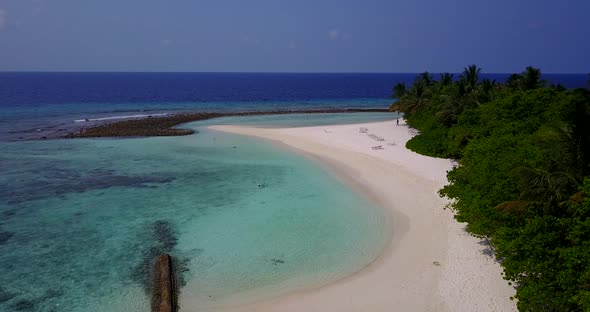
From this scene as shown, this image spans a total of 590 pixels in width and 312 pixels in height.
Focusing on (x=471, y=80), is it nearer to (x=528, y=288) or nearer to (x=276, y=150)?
(x=276, y=150)

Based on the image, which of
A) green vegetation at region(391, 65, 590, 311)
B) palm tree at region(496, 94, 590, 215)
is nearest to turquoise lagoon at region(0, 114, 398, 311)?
green vegetation at region(391, 65, 590, 311)

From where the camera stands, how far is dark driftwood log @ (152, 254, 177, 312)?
1395 centimetres

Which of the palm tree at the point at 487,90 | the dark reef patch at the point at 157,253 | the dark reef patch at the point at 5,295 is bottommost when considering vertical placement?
the dark reef patch at the point at 5,295

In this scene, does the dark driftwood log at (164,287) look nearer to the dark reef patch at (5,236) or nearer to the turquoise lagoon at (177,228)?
the turquoise lagoon at (177,228)

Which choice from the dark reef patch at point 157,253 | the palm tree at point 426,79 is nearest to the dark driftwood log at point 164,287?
the dark reef patch at point 157,253

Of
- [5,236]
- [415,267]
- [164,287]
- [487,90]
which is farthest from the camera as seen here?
[487,90]

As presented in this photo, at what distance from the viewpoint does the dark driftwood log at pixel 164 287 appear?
45.8 ft

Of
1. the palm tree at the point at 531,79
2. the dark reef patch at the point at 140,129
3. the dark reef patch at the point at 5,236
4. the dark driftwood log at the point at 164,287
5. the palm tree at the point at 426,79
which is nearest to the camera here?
the dark driftwood log at the point at 164,287

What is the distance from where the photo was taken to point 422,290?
14.8 meters

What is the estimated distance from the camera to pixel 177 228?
21562 mm

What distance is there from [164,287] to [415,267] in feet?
32.2

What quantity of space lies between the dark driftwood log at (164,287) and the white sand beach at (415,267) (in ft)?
7.34

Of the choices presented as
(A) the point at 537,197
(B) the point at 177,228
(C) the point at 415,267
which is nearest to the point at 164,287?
(B) the point at 177,228

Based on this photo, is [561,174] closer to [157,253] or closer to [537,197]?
[537,197]
